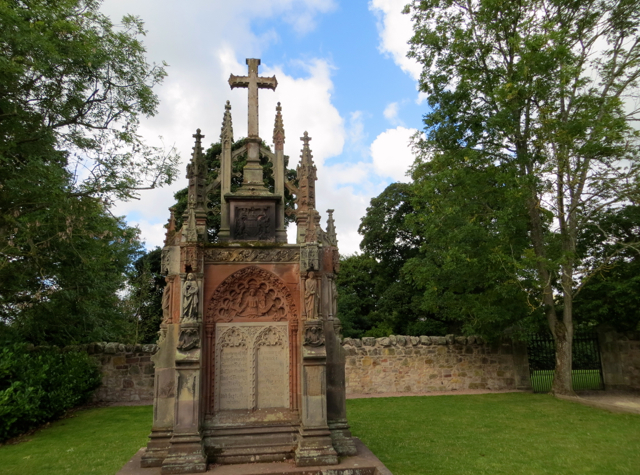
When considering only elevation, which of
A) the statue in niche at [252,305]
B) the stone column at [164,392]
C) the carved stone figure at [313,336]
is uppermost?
the statue in niche at [252,305]

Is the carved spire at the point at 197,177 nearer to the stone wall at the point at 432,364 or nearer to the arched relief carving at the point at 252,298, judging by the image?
the arched relief carving at the point at 252,298

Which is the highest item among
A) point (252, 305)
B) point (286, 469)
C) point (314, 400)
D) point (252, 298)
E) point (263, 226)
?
point (263, 226)

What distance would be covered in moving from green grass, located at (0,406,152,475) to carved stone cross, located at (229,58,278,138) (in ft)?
19.0

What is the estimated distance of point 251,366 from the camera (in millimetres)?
6770

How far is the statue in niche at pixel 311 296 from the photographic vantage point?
6586 millimetres

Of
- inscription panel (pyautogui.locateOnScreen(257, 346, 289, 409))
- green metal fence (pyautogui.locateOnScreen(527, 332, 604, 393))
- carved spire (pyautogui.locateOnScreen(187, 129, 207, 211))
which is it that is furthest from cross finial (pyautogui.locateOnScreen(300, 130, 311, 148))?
green metal fence (pyautogui.locateOnScreen(527, 332, 604, 393))

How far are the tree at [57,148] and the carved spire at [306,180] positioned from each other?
5220 millimetres

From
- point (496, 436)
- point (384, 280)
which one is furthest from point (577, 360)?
point (384, 280)

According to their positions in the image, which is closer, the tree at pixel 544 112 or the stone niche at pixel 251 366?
the stone niche at pixel 251 366

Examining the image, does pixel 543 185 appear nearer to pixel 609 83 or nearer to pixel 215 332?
pixel 609 83

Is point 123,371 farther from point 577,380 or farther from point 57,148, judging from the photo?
point 577,380

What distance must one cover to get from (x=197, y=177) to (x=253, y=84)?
1908 millimetres

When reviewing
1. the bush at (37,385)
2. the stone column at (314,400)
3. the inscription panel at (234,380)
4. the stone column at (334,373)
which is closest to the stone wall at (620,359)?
the stone column at (334,373)

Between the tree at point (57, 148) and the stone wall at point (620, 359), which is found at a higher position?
the tree at point (57, 148)
